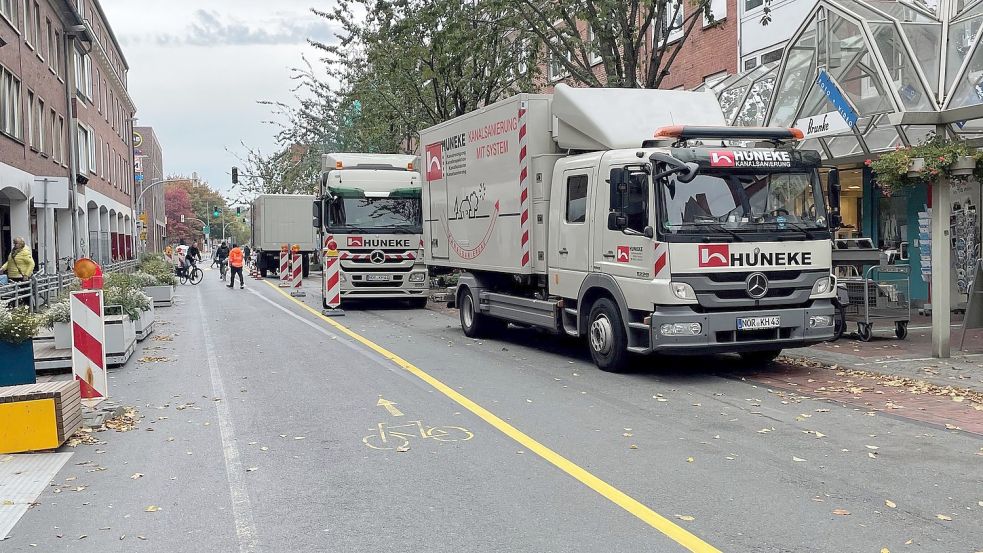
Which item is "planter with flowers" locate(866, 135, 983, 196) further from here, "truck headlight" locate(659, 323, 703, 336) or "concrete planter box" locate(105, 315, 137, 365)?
"concrete planter box" locate(105, 315, 137, 365)

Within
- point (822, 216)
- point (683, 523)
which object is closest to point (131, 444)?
point (683, 523)

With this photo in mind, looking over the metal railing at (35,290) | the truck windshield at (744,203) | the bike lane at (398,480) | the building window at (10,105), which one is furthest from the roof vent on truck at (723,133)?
the building window at (10,105)

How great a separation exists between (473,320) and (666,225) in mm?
5560

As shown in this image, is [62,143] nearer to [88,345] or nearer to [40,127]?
[40,127]

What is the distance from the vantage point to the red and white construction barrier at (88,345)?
8.80m

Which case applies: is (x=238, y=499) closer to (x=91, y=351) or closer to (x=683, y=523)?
(x=683, y=523)

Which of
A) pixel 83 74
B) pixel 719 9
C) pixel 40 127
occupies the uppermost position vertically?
pixel 83 74

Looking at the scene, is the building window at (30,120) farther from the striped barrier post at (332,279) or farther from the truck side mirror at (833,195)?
the truck side mirror at (833,195)

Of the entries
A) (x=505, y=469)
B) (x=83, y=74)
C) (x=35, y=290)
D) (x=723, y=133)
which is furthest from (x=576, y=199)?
(x=83, y=74)

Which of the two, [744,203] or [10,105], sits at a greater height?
[10,105]

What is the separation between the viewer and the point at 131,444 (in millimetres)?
7371

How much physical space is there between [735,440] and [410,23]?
14.2m

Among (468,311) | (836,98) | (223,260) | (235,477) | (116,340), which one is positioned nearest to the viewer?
(235,477)

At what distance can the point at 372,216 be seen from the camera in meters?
20.8
